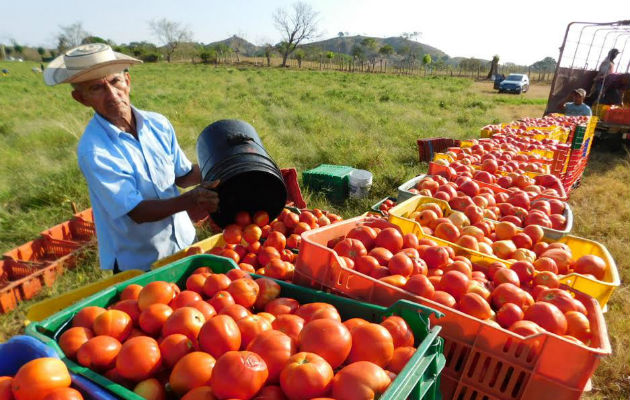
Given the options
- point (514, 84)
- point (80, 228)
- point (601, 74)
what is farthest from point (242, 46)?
point (80, 228)

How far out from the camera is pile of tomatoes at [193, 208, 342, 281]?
A: 7.81 ft

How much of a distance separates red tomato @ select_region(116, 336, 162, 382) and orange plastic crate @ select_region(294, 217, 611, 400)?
87 centimetres

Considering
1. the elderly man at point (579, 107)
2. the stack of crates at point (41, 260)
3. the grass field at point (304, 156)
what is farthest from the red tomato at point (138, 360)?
the elderly man at point (579, 107)

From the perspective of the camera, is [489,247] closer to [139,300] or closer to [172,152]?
[139,300]

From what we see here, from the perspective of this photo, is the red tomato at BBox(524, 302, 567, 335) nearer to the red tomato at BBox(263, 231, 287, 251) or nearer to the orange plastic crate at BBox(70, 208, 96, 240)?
the red tomato at BBox(263, 231, 287, 251)

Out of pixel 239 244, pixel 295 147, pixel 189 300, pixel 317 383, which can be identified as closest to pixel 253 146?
pixel 239 244

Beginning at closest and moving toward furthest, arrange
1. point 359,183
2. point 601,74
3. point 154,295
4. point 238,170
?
point 154,295 → point 238,170 → point 359,183 → point 601,74

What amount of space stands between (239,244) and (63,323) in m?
1.27

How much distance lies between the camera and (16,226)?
4.79 meters

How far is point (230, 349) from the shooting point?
1365 millimetres

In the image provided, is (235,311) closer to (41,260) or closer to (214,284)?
(214,284)

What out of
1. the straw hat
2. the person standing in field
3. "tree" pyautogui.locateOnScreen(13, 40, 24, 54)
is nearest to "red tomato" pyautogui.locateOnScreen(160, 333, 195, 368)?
the straw hat

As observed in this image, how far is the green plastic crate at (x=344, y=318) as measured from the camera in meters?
1.20

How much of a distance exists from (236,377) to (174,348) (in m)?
0.34
